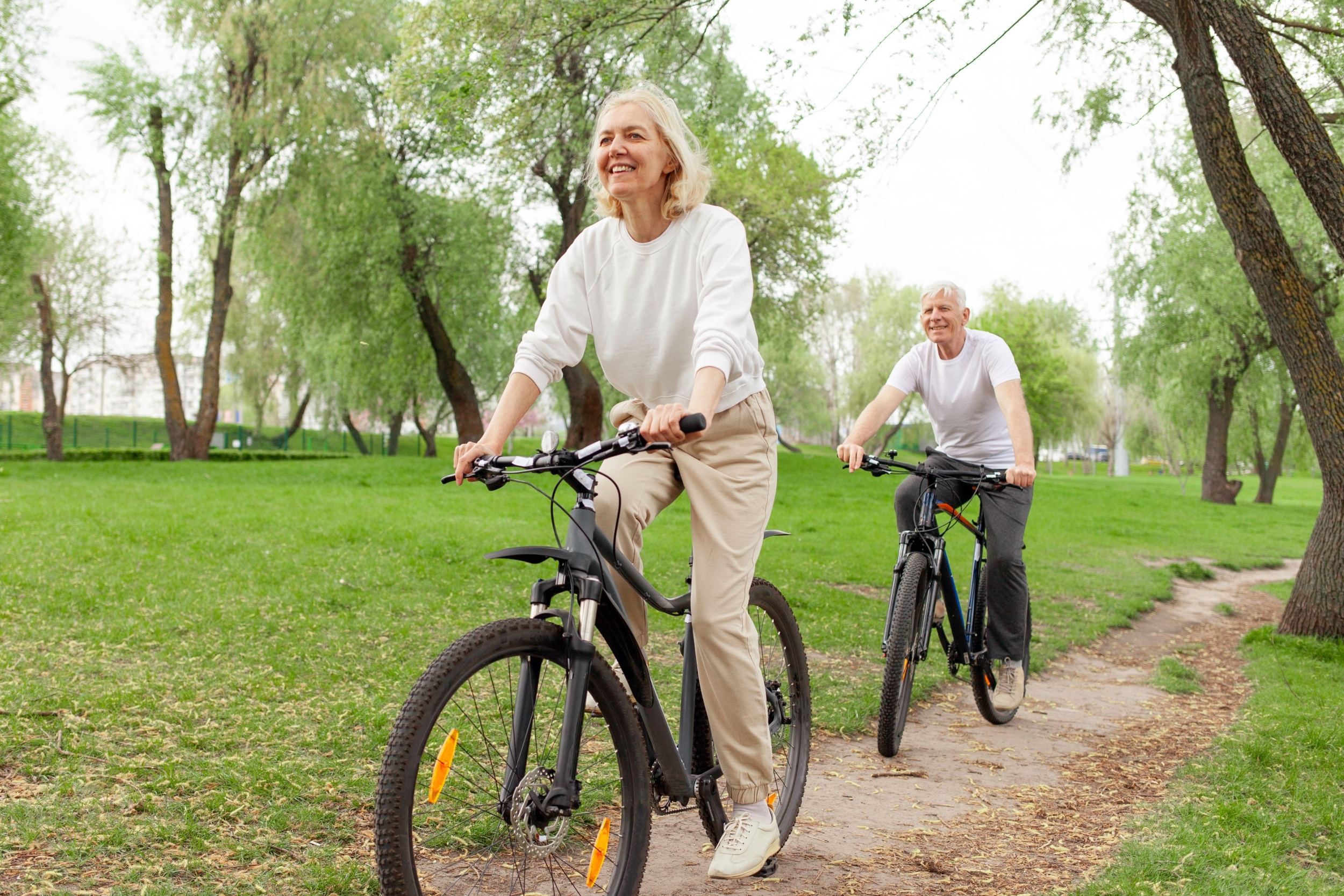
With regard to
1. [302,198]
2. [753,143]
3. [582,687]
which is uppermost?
[753,143]

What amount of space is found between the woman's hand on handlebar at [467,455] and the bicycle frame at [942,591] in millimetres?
2501

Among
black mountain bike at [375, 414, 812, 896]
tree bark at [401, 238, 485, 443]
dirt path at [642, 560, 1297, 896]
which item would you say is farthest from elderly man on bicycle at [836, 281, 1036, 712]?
tree bark at [401, 238, 485, 443]

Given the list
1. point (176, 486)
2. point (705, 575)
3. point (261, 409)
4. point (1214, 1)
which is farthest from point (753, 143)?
point (261, 409)

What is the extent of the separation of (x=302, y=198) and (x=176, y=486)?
8.64m

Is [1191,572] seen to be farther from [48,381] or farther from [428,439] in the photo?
[428,439]

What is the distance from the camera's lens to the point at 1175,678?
22.7 feet

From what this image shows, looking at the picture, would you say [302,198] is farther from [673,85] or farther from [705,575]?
[705,575]

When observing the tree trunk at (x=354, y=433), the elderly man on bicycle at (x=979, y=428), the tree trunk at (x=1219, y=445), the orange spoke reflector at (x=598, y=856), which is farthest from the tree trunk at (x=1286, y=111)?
the tree trunk at (x=354, y=433)

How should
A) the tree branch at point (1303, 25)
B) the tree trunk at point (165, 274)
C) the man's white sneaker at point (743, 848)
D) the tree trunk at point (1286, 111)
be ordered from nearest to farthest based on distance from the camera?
the man's white sneaker at point (743, 848)
the tree trunk at point (1286, 111)
the tree branch at point (1303, 25)
the tree trunk at point (165, 274)

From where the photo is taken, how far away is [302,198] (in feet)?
74.3

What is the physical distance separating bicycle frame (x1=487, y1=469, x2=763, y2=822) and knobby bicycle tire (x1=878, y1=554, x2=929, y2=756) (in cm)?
180

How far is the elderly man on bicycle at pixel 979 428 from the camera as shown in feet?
16.7

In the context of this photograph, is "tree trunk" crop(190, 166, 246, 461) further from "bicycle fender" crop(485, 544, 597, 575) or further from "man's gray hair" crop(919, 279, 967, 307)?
"bicycle fender" crop(485, 544, 597, 575)

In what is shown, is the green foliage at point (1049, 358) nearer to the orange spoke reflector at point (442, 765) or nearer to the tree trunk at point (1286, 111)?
the tree trunk at point (1286, 111)
